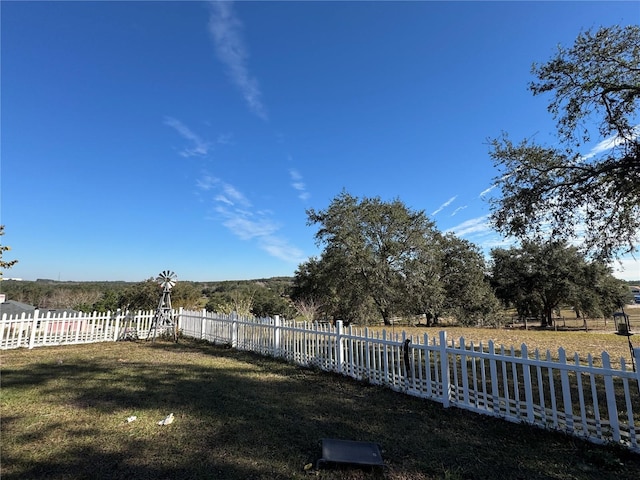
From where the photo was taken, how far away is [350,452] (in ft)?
9.50

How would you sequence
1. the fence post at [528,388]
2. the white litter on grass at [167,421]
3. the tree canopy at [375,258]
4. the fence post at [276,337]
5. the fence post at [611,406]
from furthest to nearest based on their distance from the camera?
the tree canopy at [375,258], the fence post at [276,337], the white litter on grass at [167,421], the fence post at [528,388], the fence post at [611,406]

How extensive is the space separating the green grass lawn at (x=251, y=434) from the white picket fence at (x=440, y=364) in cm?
21

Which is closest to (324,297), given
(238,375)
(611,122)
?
(238,375)

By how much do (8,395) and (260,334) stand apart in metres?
4.65

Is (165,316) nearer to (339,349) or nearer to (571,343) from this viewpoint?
(339,349)

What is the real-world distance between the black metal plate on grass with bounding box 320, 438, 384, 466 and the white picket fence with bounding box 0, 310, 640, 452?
63.5 inches

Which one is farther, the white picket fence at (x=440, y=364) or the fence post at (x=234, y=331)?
the fence post at (x=234, y=331)

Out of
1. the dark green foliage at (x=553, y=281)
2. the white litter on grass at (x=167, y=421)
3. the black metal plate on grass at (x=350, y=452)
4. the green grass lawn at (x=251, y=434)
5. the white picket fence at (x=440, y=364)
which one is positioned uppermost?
the dark green foliage at (x=553, y=281)

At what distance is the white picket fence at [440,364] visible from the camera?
3.31 m

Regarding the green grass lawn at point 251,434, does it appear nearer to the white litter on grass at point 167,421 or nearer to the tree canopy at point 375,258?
the white litter on grass at point 167,421

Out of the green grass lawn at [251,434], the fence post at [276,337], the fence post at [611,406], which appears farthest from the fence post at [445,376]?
the fence post at [276,337]

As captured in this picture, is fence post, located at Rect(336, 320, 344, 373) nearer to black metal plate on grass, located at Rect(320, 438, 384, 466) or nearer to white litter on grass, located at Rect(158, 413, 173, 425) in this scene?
black metal plate on grass, located at Rect(320, 438, 384, 466)

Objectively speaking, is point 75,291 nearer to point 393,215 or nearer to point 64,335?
point 64,335

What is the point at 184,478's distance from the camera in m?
2.62
